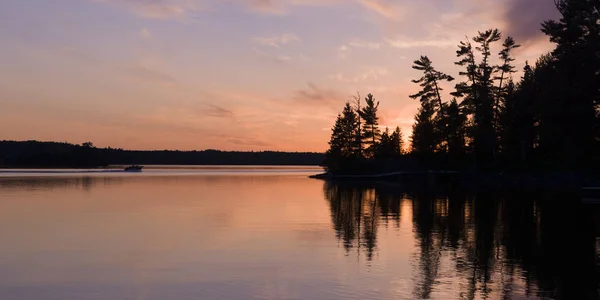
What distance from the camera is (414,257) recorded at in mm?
19750

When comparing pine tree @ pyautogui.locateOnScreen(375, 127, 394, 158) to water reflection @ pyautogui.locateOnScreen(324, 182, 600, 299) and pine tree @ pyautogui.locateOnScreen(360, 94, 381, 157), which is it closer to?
pine tree @ pyautogui.locateOnScreen(360, 94, 381, 157)

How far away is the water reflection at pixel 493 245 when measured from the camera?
15.2 m

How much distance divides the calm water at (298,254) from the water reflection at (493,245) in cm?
6

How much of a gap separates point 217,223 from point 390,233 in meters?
9.06

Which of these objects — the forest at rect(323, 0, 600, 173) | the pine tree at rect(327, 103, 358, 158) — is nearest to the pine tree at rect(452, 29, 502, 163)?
the forest at rect(323, 0, 600, 173)

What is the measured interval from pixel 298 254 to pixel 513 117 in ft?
226

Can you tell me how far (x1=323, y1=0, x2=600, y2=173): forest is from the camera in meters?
62.0

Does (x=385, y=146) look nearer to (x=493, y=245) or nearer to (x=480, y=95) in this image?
(x=480, y=95)

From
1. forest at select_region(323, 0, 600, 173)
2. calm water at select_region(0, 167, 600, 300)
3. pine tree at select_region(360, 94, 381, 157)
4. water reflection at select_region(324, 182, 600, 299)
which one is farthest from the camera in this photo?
pine tree at select_region(360, 94, 381, 157)

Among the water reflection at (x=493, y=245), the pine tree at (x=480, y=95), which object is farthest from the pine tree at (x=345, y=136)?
the water reflection at (x=493, y=245)

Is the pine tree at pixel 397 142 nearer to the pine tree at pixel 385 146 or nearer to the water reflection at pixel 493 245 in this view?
the pine tree at pixel 385 146

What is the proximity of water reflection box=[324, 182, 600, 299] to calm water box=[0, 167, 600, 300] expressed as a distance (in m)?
0.06

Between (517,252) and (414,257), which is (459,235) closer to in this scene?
(517,252)

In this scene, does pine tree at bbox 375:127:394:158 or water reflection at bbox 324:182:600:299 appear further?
pine tree at bbox 375:127:394:158
